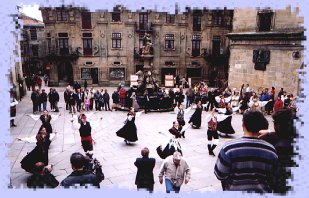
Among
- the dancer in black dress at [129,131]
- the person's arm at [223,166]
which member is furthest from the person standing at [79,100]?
the person's arm at [223,166]

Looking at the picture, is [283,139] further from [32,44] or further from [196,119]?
[32,44]

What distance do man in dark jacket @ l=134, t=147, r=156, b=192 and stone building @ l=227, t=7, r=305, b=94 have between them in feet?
39.4

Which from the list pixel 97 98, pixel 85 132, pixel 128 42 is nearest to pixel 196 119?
pixel 85 132

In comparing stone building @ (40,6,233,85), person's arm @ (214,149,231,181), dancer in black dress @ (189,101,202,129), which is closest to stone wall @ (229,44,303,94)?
dancer in black dress @ (189,101,202,129)

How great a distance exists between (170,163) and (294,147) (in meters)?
2.76

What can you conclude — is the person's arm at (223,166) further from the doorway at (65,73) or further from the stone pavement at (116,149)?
the doorway at (65,73)

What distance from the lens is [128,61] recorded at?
30.7m

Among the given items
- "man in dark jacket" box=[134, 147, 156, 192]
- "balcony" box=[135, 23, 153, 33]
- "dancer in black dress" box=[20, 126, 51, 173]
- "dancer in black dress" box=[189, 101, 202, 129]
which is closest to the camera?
"man in dark jacket" box=[134, 147, 156, 192]

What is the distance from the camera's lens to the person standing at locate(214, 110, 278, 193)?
2846 mm

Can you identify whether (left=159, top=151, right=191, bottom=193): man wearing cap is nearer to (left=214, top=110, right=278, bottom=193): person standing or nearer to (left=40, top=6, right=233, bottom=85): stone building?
(left=214, top=110, right=278, bottom=193): person standing

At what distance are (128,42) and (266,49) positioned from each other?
1684 cm

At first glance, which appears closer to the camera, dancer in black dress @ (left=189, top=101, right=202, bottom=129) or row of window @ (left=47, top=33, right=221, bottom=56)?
dancer in black dress @ (left=189, top=101, right=202, bottom=129)

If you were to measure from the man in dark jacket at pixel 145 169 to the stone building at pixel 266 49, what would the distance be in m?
12.0

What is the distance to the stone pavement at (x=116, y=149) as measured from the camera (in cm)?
761
